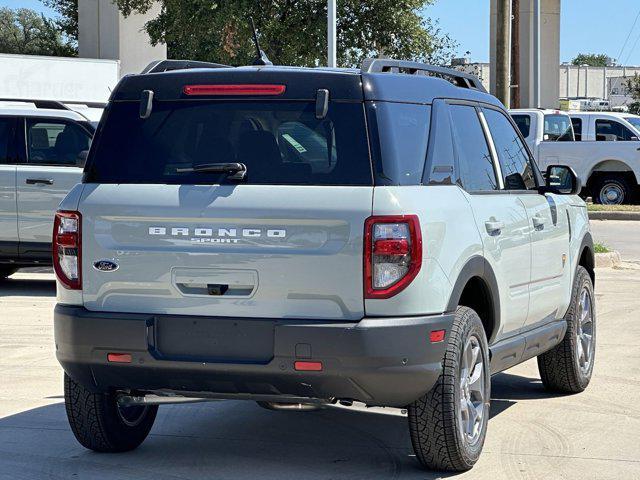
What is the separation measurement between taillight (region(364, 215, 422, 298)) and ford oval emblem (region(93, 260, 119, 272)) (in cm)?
118

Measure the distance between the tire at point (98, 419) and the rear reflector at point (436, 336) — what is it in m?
1.69

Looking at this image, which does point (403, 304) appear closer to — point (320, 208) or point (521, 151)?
point (320, 208)

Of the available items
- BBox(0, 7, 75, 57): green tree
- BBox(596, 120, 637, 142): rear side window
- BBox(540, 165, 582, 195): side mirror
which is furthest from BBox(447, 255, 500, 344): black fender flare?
BBox(0, 7, 75, 57): green tree

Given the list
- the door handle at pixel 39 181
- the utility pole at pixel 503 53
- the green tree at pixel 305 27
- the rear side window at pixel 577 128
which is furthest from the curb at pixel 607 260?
the green tree at pixel 305 27

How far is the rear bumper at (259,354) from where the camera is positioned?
552cm

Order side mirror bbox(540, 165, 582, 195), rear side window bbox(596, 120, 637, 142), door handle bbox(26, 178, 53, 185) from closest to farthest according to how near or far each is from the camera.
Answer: side mirror bbox(540, 165, 582, 195) → door handle bbox(26, 178, 53, 185) → rear side window bbox(596, 120, 637, 142)

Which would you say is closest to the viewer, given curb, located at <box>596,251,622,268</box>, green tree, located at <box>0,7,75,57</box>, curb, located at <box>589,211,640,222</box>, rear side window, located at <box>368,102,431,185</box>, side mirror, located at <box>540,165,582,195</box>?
rear side window, located at <box>368,102,431,185</box>

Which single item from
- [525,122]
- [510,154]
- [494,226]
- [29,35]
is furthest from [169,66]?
[29,35]

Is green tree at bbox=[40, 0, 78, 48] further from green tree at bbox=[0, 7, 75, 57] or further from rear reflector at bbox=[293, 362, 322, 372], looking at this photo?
rear reflector at bbox=[293, 362, 322, 372]

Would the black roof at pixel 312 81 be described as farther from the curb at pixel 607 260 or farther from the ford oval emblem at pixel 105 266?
the curb at pixel 607 260

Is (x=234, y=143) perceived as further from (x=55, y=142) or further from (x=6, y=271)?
(x=6, y=271)

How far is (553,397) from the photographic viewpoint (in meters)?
8.16

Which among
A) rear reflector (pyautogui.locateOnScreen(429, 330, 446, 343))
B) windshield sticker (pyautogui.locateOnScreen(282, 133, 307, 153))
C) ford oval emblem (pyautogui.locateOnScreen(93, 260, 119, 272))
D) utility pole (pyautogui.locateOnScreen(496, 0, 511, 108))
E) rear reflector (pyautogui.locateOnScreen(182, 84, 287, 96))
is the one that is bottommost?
rear reflector (pyautogui.locateOnScreen(429, 330, 446, 343))

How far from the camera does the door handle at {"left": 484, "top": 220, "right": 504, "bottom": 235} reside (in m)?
6.45
